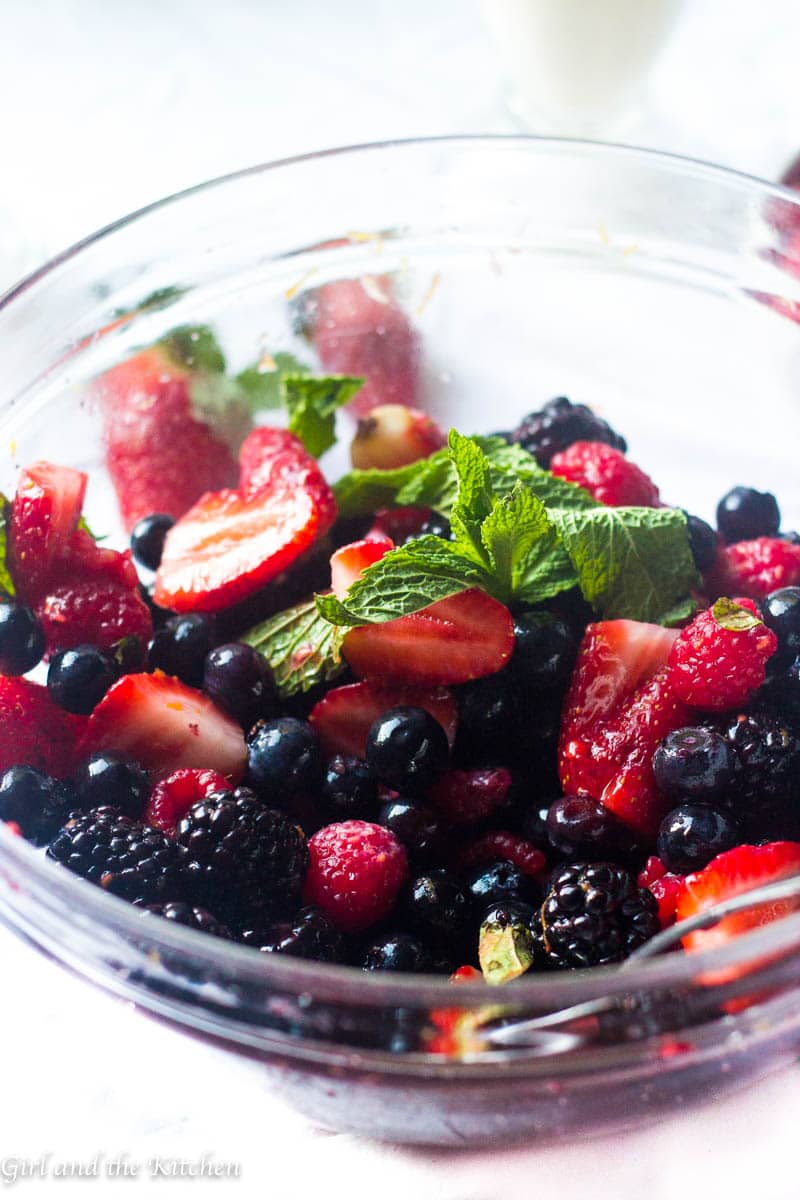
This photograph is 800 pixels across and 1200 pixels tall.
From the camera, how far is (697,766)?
3.72ft

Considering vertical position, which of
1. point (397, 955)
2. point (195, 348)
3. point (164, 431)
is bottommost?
point (397, 955)

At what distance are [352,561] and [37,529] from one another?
1.17 feet

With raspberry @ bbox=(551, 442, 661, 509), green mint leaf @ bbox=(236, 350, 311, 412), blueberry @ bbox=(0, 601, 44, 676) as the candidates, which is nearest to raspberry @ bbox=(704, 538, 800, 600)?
raspberry @ bbox=(551, 442, 661, 509)

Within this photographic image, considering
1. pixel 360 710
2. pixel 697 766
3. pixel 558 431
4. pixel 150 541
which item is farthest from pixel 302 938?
pixel 558 431

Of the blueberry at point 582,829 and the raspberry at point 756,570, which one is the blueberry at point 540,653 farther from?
the raspberry at point 756,570

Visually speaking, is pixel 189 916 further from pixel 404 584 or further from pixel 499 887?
pixel 404 584

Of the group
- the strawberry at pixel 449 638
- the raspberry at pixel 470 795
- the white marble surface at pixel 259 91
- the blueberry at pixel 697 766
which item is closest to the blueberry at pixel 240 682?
the strawberry at pixel 449 638

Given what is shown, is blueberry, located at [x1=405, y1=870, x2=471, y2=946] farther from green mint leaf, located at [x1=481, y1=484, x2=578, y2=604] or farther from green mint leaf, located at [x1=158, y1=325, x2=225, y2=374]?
green mint leaf, located at [x1=158, y1=325, x2=225, y2=374]

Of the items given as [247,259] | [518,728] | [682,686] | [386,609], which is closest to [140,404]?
[247,259]

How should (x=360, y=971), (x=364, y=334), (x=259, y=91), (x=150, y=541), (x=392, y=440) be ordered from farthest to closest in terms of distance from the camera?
(x=259, y=91) → (x=364, y=334) → (x=392, y=440) → (x=150, y=541) → (x=360, y=971)

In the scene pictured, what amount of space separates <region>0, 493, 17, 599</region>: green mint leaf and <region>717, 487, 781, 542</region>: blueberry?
35.2 inches

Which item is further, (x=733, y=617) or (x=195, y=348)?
(x=195, y=348)

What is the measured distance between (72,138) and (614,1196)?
2.26 metres

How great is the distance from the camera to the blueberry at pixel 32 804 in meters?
1.17
